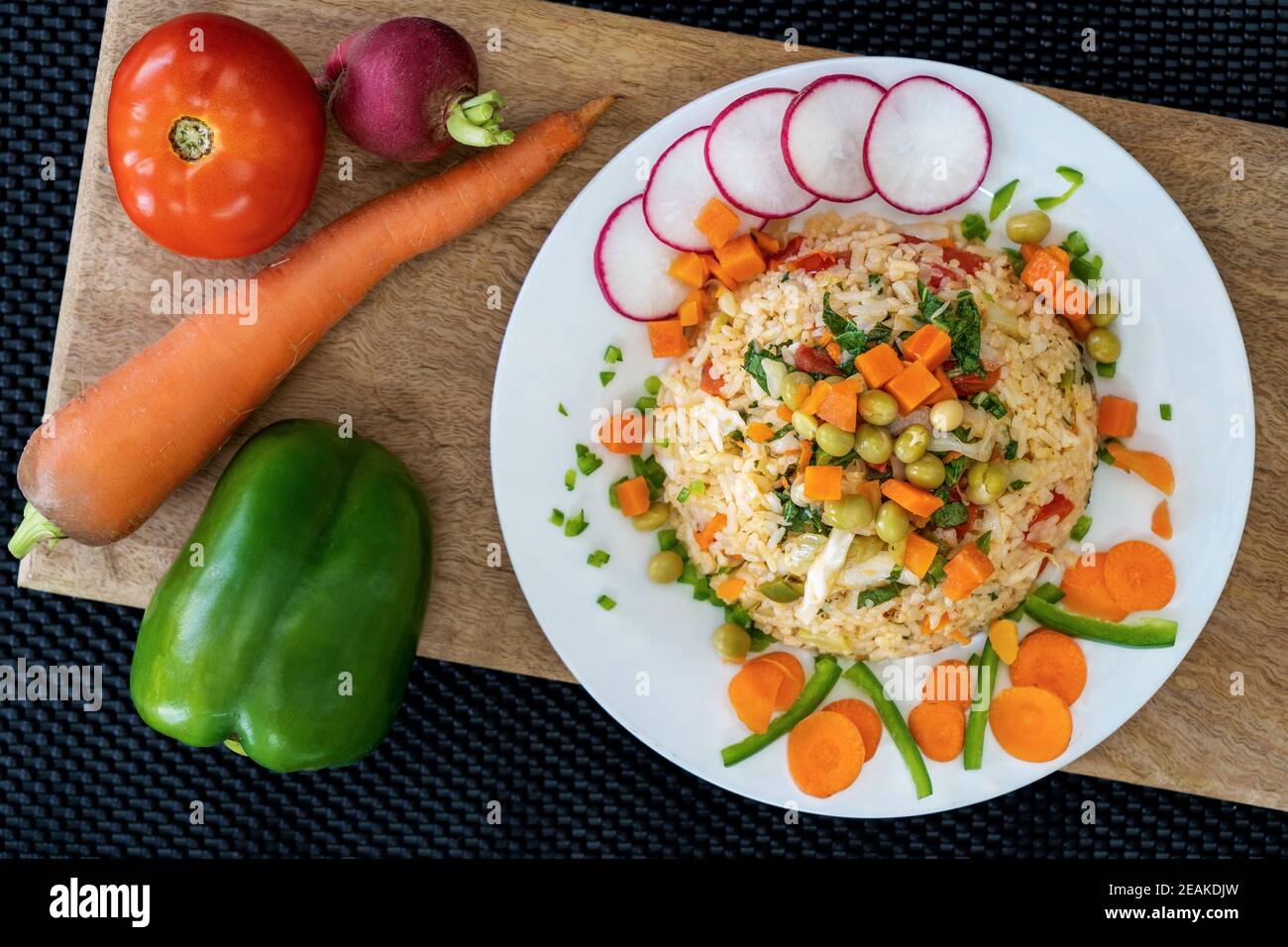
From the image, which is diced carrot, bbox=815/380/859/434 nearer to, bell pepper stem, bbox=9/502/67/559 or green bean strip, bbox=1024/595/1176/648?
green bean strip, bbox=1024/595/1176/648

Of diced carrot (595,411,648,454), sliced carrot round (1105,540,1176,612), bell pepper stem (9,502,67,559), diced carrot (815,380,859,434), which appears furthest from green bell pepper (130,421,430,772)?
sliced carrot round (1105,540,1176,612)

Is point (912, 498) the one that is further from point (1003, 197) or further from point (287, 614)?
point (287, 614)

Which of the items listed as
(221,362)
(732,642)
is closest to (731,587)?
(732,642)

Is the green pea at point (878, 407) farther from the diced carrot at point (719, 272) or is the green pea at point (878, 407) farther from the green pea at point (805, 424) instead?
the diced carrot at point (719, 272)

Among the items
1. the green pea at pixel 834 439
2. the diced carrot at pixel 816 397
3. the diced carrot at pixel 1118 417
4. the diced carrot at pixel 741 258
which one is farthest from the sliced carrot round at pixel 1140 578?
the diced carrot at pixel 741 258

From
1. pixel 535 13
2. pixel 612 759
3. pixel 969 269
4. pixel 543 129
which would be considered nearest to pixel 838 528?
pixel 969 269

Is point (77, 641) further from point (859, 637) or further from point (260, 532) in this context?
point (859, 637)
